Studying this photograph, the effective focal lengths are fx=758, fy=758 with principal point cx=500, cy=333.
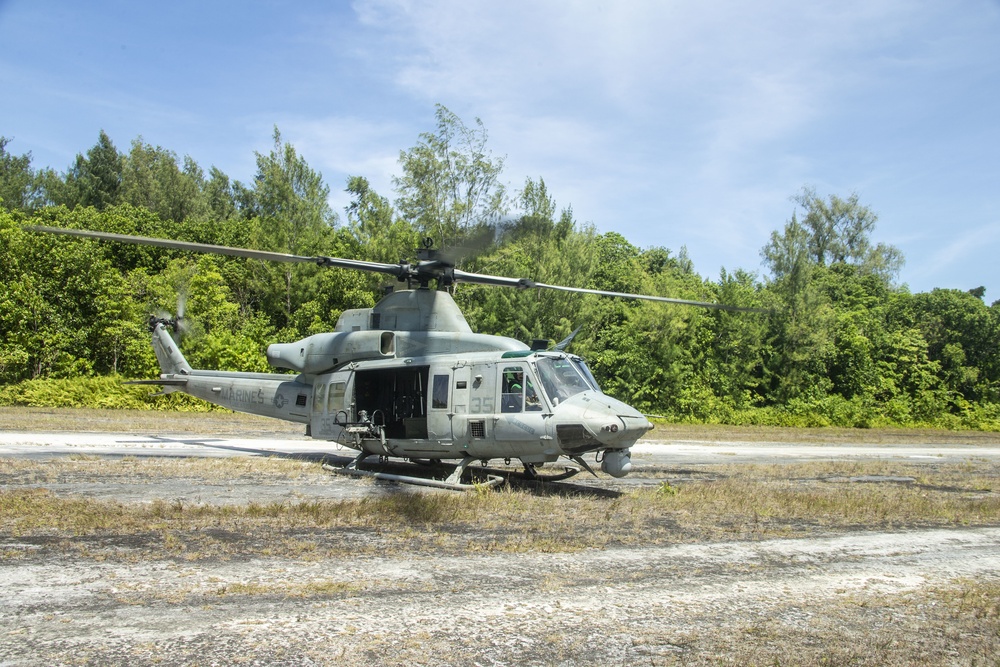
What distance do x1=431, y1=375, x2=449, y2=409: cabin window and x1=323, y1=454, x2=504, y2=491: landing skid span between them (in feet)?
3.09

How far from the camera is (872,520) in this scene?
957cm

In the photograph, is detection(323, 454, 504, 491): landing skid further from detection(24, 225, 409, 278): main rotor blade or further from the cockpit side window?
detection(24, 225, 409, 278): main rotor blade

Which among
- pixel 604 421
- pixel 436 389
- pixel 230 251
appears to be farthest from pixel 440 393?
pixel 230 251

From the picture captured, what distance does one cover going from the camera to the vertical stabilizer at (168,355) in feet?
53.4

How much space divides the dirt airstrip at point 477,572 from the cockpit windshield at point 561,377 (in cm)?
146

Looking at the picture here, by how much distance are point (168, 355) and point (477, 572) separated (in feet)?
40.7

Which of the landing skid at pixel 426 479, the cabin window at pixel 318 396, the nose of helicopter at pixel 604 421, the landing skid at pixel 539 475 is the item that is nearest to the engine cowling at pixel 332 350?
the cabin window at pixel 318 396

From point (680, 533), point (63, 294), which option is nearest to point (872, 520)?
point (680, 533)

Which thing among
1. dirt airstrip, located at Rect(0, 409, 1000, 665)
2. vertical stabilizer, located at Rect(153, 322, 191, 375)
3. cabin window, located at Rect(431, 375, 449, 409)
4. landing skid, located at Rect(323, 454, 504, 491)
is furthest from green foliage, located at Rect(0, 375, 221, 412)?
cabin window, located at Rect(431, 375, 449, 409)

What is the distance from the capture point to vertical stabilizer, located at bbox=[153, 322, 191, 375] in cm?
1628

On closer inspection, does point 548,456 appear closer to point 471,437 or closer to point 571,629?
point 471,437

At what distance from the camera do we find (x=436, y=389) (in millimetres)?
11680

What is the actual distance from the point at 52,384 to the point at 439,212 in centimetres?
1756

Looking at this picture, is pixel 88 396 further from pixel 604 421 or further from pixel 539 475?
pixel 604 421
